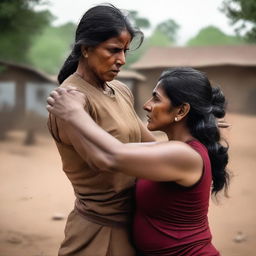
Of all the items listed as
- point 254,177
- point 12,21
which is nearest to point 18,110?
point 12,21

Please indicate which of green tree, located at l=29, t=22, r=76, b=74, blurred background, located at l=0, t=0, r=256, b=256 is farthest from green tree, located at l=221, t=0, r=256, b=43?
green tree, located at l=29, t=22, r=76, b=74

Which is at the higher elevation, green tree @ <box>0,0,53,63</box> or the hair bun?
the hair bun

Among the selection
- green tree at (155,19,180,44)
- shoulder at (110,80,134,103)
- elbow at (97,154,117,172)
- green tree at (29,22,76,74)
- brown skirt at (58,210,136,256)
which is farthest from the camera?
green tree at (155,19,180,44)

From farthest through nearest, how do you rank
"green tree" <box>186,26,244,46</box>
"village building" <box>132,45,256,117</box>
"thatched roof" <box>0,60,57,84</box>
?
"green tree" <box>186,26,244,46</box> < "village building" <box>132,45,256,117</box> < "thatched roof" <box>0,60,57,84</box>

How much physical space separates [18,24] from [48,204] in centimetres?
793

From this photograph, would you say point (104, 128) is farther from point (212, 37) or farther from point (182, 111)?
point (212, 37)

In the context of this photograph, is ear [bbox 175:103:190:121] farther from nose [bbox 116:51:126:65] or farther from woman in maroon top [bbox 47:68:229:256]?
nose [bbox 116:51:126:65]

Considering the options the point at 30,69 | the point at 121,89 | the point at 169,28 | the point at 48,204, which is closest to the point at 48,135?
the point at 30,69

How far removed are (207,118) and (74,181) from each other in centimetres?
64

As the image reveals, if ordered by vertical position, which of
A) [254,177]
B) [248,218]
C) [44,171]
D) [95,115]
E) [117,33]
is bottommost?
[44,171]

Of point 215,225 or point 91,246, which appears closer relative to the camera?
point 91,246

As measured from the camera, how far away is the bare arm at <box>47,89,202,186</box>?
1.66m

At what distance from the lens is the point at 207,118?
189cm

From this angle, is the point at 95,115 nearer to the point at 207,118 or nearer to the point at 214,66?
the point at 207,118
